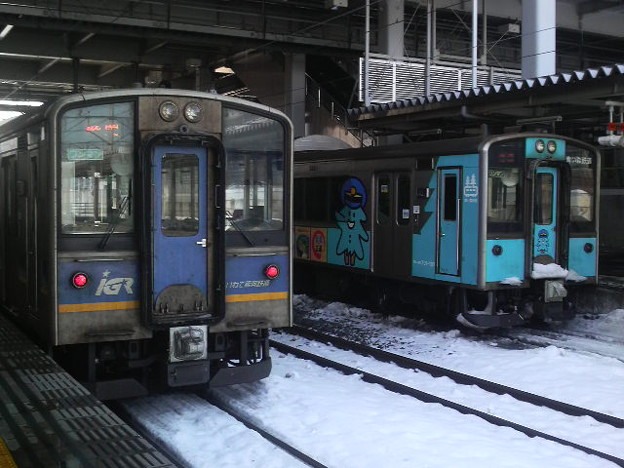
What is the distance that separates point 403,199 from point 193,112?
5.80m

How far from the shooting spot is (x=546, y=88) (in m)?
11.2

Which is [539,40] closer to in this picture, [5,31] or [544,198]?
[544,198]

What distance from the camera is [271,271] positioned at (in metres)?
7.27

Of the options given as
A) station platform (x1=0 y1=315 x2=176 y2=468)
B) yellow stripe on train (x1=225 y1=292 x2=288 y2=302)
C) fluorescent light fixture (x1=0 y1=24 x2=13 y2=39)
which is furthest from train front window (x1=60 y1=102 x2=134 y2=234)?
fluorescent light fixture (x1=0 y1=24 x2=13 y2=39)

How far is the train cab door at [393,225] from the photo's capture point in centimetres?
1184

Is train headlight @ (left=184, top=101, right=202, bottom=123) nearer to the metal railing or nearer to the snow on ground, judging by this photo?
the snow on ground

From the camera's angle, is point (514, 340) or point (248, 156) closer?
point (248, 156)

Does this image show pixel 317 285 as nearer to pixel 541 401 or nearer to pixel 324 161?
pixel 324 161

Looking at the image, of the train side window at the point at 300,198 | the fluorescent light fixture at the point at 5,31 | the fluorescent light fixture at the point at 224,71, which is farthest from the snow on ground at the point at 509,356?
the fluorescent light fixture at the point at 224,71

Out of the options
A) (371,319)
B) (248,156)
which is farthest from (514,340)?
(248,156)

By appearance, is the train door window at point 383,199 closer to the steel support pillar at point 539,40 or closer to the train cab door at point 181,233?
the steel support pillar at point 539,40

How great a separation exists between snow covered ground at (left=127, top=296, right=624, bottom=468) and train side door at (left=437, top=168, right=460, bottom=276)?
1.32 metres

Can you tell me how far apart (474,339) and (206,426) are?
217 inches

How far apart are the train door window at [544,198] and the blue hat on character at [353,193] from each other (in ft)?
9.76
